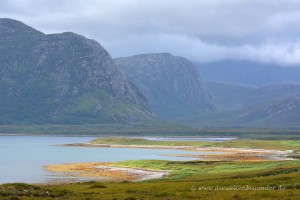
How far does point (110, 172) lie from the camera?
128750 millimetres

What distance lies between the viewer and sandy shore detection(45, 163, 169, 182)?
4472 inches

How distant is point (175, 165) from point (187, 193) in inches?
3018

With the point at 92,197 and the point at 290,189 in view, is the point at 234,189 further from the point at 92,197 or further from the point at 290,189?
the point at 92,197

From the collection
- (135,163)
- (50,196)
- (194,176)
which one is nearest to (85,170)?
(135,163)

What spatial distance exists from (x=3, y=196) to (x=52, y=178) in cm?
5786

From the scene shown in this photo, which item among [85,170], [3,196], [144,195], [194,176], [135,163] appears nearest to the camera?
[3,196]

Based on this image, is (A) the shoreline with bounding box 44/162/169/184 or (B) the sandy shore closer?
(A) the shoreline with bounding box 44/162/169/184

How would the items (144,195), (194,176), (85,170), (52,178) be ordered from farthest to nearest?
(85,170), (52,178), (194,176), (144,195)

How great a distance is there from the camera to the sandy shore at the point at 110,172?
373 feet

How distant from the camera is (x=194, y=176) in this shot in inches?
3967

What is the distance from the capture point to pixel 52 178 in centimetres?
11544

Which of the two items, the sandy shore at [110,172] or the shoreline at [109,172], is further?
the sandy shore at [110,172]

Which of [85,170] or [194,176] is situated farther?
[85,170]

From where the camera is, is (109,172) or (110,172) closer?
(110,172)
